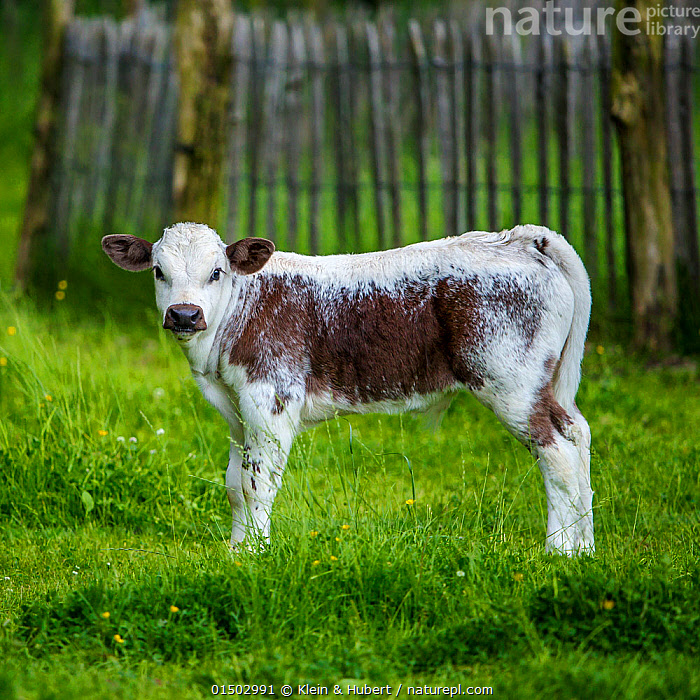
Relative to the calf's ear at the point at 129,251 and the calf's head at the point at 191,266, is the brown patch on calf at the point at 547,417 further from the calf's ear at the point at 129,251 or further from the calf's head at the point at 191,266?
the calf's ear at the point at 129,251

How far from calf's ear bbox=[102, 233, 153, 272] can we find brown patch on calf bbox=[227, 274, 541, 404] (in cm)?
63

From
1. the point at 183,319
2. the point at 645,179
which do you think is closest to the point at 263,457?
the point at 183,319

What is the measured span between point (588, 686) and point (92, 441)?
11.6 feet

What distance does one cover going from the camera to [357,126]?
31.7ft

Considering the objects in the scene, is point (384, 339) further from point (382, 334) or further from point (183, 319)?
point (183, 319)

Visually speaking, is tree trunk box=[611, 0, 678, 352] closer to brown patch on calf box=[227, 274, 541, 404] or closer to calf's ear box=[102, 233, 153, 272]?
brown patch on calf box=[227, 274, 541, 404]

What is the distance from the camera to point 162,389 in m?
7.00

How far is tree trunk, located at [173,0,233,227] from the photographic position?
8.52 metres

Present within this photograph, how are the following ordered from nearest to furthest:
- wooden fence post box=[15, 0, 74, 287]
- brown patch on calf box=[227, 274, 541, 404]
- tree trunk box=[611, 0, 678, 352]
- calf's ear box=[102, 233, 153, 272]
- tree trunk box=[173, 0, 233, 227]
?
brown patch on calf box=[227, 274, 541, 404], calf's ear box=[102, 233, 153, 272], tree trunk box=[611, 0, 678, 352], tree trunk box=[173, 0, 233, 227], wooden fence post box=[15, 0, 74, 287]

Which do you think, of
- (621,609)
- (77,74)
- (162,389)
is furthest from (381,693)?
(77,74)

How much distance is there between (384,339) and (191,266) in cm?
103

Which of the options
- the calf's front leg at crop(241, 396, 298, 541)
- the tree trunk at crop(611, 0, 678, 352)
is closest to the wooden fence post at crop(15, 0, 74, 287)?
the tree trunk at crop(611, 0, 678, 352)

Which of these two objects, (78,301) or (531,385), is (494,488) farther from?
(78,301)

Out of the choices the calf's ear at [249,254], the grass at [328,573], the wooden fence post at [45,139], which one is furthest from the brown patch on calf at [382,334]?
the wooden fence post at [45,139]
